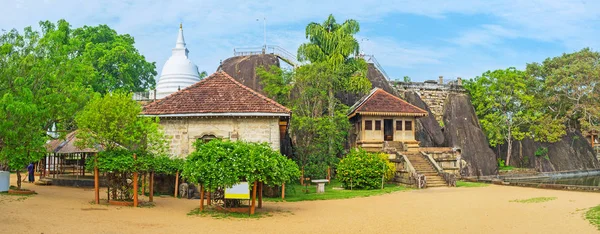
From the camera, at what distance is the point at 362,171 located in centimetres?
2259

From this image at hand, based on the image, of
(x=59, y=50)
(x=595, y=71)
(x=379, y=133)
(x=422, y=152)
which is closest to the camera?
(x=59, y=50)

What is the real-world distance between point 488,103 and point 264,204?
32.2 meters

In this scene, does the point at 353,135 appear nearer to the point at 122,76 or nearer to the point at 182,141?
the point at 182,141

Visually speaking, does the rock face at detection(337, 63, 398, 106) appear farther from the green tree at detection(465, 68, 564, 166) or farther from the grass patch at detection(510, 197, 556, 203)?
the grass patch at detection(510, 197, 556, 203)

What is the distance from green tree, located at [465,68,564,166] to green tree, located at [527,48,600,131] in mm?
1179

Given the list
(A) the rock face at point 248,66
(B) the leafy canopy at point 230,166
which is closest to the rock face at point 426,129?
(A) the rock face at point 248,66

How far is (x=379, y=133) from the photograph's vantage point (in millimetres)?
31828

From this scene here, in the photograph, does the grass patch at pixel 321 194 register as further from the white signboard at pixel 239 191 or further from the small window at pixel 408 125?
the small window at pixel 408 125

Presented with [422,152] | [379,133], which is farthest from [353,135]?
[422,152]

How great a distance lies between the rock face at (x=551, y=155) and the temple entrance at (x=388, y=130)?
655 inches

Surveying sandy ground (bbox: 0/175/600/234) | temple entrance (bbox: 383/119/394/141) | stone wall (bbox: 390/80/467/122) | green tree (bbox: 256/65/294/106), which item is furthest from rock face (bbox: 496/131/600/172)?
sandy ground (bbox: 0/175/600/234)

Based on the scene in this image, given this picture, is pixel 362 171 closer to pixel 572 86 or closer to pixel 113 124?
pixel 113 124

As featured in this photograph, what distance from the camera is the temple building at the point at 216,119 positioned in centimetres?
1958

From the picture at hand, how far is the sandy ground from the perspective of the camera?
11.0 m
